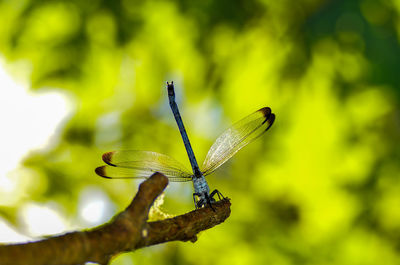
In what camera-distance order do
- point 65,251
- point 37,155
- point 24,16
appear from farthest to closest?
point 24,16 < point 37,155 < point 65,251

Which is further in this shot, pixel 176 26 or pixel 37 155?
pixel 176 26

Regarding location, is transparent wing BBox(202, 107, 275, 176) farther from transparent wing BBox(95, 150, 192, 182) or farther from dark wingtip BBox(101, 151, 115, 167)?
dark wingtip BBox(101, 151, 115, 167)

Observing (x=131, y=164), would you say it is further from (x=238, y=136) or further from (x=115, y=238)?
(x=115, y=238)

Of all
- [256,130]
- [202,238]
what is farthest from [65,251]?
[202,238]

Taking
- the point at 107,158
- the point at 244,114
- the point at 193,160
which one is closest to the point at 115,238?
the point at 107,158

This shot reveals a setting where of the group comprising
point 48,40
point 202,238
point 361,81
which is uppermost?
point 48,40

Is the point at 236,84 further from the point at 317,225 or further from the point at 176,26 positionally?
the point at 317,225

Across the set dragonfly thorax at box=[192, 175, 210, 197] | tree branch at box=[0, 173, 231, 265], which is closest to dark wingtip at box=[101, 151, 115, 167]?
dragonfly thorax at box=[192, 175, 210, 197]
